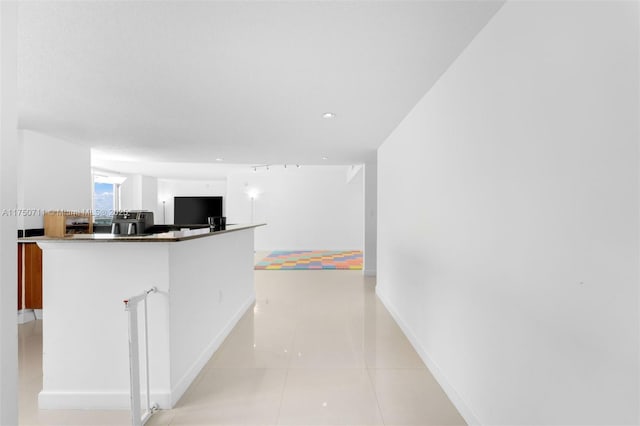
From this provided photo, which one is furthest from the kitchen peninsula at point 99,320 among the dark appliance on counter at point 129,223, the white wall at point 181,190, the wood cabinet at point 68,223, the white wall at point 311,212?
the white wall at point 181,190

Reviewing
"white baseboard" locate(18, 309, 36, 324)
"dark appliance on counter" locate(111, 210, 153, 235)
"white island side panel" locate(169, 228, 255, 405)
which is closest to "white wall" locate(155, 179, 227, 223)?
"white baseboard" locate(18, 309, 36, 324)

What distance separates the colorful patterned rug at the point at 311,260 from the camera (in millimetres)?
7629

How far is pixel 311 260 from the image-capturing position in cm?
855

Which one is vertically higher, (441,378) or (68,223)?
(68,223)

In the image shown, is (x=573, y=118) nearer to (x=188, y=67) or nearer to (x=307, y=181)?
(x=188, y=67)

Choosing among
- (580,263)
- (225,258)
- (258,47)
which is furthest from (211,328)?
(580,263)

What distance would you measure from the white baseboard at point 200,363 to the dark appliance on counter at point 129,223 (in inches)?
58.1

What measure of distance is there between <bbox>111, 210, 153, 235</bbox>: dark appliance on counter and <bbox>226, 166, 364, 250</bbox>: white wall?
687 cm

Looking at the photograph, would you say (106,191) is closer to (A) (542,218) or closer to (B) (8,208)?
(B) (8,208)

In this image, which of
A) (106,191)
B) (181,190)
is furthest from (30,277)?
(181,190)

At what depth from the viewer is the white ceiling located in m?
1.66

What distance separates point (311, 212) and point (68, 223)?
7260mm

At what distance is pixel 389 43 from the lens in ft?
6.37

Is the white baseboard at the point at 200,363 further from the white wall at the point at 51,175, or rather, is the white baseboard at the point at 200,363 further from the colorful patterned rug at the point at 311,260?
the colorful patterned rug at the point at 311,260
